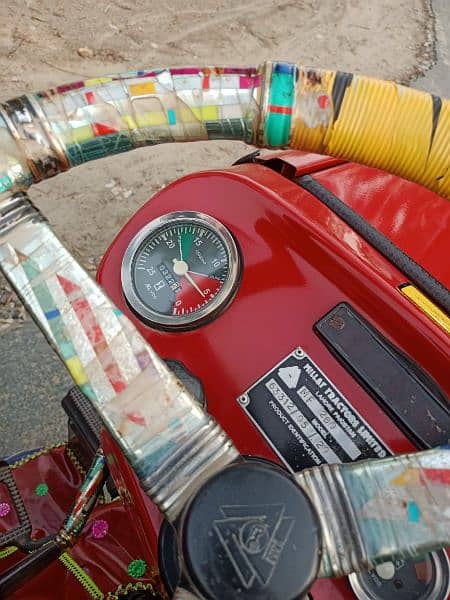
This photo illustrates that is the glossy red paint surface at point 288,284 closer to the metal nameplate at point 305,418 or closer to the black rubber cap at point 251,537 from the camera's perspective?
the metal nameplate at point 305,418

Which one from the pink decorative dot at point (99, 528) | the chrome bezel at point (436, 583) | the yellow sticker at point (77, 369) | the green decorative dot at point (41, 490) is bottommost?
the chrome bezel at point (436, 583)

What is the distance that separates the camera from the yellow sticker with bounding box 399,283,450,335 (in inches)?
42.1

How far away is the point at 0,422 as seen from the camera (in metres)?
2.22

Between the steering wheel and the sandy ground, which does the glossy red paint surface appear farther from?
the sandy ground

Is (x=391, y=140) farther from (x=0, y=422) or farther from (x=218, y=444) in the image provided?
(x=0, y=422)

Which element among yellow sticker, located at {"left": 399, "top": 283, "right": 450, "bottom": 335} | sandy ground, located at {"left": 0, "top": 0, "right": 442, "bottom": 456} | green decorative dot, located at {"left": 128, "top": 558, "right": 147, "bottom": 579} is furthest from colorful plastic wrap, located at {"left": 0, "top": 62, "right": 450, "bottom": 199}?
sandy ground, located at {"left": 0, "top": 0, "right": 442, "bottom": 456}

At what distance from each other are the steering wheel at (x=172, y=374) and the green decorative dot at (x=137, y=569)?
0.62 m

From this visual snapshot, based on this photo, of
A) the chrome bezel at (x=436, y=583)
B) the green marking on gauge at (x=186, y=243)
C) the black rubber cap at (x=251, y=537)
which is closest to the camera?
the black rubber cap at (x=251, y=537)

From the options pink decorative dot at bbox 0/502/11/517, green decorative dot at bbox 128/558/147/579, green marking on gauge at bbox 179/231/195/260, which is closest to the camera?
green decorative dot at bbox 128/558/147/579

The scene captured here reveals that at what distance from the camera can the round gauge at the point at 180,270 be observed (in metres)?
1.17

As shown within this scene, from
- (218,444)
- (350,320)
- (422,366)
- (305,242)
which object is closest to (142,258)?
(305,242)

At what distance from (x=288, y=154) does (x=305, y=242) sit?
38 cm

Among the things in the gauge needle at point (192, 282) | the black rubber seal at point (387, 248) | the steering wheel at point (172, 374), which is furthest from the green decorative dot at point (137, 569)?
the black rubber seal at point (387, 248)

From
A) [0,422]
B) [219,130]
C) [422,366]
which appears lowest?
[422,366]
